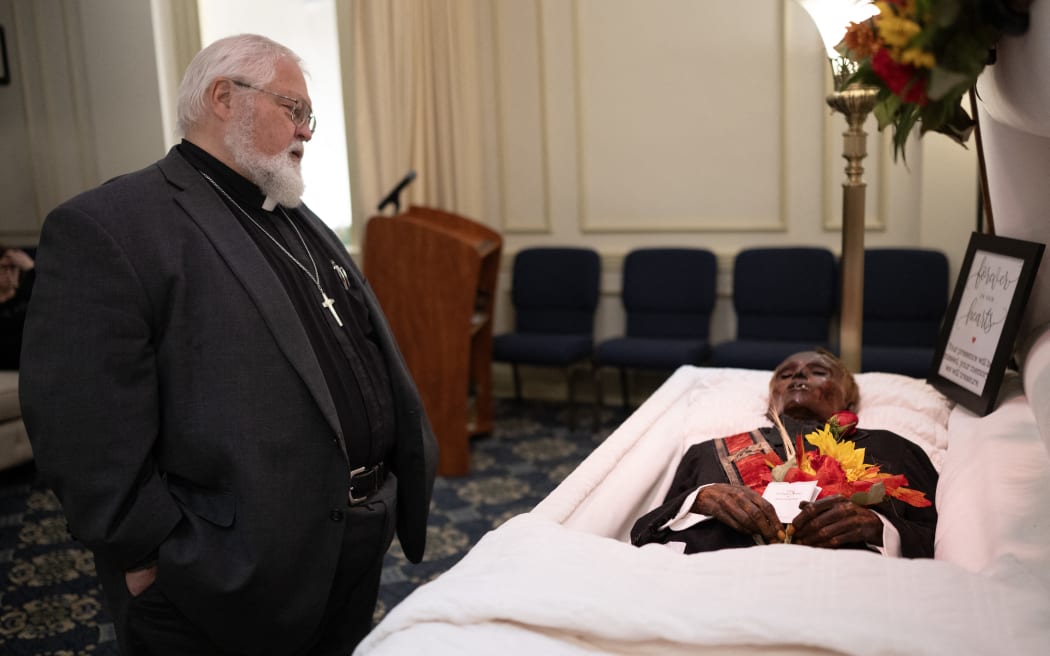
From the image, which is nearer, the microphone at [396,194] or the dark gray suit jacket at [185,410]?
the dark gray suit jacket at [185,410]

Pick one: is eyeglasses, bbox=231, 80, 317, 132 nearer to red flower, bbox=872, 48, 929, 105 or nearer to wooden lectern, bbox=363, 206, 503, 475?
red flower, bbox=872, 48, 929, 105

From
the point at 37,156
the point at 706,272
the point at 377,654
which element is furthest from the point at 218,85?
the point at 37,156

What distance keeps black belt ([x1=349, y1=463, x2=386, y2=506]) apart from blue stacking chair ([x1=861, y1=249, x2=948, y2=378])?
3194mm

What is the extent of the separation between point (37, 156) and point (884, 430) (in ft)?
20.0

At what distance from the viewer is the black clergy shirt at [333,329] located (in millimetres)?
2109

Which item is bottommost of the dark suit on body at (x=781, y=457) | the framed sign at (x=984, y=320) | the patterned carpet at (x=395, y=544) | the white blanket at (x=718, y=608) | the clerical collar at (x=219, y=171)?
the patterned carpet at (x=395, y=544)

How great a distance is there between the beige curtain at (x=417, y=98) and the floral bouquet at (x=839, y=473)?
11.8 feet

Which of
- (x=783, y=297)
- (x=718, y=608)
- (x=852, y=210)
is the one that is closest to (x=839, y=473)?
(x=718, y=608)

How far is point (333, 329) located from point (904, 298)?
3580mm

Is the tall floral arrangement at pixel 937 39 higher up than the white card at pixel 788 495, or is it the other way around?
the tall floral arrangement at pixel 937 39

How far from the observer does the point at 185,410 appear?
1895 millimetres

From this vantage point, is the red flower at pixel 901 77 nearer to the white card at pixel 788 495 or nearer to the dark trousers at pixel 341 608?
the white card at pixel 788 495

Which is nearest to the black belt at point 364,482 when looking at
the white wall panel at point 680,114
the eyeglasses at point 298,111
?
the eyeglasses at point 298,111

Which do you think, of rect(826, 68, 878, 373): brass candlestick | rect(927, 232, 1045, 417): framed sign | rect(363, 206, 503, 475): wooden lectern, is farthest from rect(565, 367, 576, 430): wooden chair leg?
rect(927, 232, 1045, 417): framed sign
